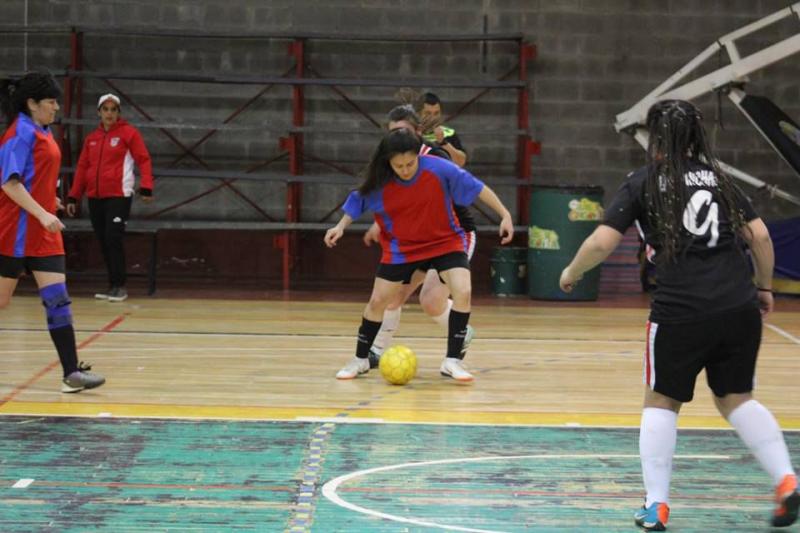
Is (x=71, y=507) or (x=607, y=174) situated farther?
(x=607, y=174)

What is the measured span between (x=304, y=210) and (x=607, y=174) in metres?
3.69

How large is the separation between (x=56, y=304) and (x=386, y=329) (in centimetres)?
248

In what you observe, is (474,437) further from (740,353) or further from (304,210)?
(304,210)

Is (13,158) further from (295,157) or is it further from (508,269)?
(508,269)

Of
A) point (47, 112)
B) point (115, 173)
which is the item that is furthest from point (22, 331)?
point (47, 112)

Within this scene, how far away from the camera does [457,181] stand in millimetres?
7883

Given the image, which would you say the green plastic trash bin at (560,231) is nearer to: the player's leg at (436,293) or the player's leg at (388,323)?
the player's leg at (436,293)

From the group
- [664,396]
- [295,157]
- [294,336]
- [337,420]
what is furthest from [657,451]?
[295,157]

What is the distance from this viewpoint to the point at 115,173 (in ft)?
41.6

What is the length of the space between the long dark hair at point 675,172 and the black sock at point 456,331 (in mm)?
3432

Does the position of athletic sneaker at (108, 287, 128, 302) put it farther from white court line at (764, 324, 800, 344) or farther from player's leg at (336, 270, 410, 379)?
white court line at (764, 324, 800, 344)

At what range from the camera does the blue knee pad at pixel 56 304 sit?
7324mm

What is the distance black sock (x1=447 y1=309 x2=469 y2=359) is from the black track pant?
5384mm

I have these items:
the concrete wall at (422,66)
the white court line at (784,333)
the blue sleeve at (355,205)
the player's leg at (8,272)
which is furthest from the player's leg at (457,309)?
the concrete wall at (422,66)
